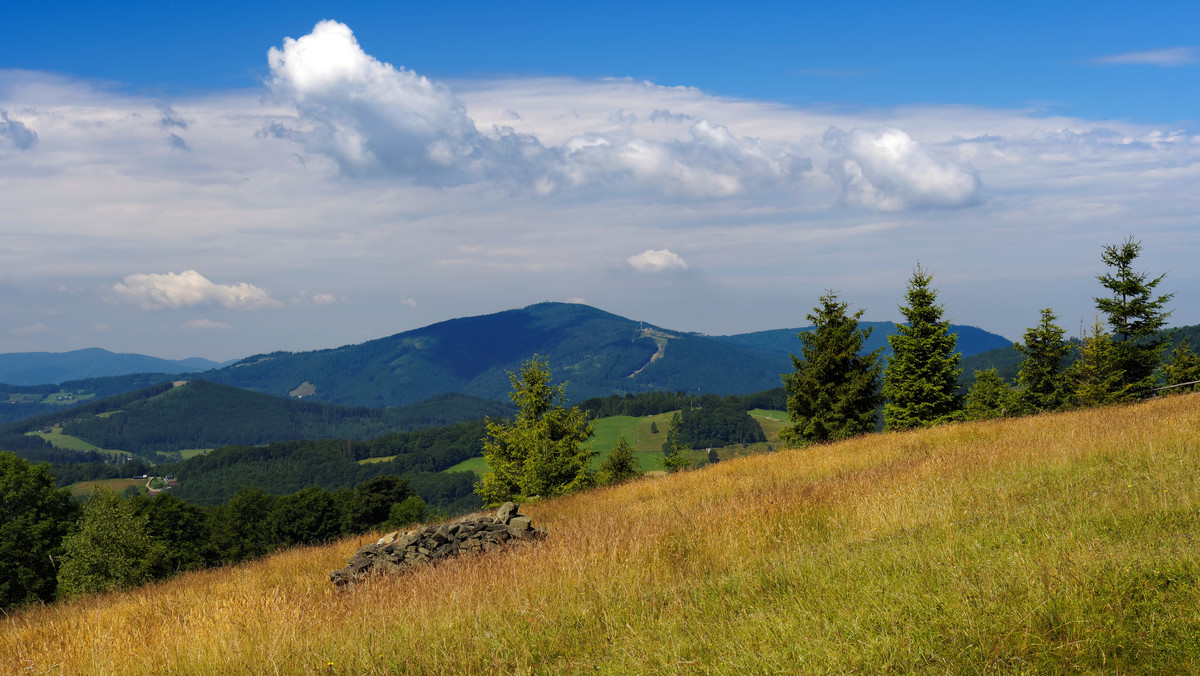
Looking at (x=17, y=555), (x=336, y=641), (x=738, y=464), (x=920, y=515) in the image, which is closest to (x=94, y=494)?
(x=17, y=555)

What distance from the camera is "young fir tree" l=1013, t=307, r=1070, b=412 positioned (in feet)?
166

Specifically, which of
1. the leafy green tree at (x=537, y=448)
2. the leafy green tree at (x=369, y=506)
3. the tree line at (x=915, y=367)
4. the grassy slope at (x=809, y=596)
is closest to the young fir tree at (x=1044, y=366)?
the tree line at (x=915, y=367)

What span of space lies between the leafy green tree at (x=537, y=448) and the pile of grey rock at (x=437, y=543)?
64.6 ft

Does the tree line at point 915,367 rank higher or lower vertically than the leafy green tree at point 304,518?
higher

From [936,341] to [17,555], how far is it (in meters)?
60.0

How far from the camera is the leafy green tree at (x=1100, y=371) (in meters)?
41.5

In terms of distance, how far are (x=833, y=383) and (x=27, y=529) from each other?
176 feet

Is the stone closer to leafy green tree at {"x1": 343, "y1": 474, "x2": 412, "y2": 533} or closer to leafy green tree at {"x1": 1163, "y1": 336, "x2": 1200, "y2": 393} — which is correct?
leafy green tree at {"x1": 1163, "y1": 336, "x2": 1200, "y2": 393}

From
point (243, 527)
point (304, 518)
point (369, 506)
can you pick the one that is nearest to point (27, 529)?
point (304, 518)

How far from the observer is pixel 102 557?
3866 cm

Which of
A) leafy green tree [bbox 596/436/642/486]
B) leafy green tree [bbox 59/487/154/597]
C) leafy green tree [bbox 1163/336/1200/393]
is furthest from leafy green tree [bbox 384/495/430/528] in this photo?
leafy green tree [bbox 1163/336/1200/393]

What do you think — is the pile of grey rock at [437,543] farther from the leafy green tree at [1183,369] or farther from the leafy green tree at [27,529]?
the leafy green tree at [1183,369]

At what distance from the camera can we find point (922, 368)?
35531 millimetres

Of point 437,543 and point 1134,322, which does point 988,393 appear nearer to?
point 1134,322
